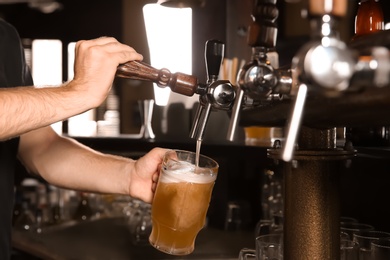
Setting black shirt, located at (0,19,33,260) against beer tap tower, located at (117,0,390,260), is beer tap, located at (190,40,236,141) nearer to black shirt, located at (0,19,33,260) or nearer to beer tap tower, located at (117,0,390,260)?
beer tap tower, located at (117,0,390,260)

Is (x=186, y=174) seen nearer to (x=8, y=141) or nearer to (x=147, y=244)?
(x=8, y=141)

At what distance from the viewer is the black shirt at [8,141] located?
1969mm

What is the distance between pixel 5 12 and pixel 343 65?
8734 millimetres

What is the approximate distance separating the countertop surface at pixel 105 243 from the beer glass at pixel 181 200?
31.5 inches

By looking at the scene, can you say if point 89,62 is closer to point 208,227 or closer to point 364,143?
point 364,143

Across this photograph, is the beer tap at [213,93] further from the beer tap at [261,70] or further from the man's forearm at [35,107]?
the man's forearm at [35,107]

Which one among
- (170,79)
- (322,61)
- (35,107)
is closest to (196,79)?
(170,79)

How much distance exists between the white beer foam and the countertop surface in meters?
0.87

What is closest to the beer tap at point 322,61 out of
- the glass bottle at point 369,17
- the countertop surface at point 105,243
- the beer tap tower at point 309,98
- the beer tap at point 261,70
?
the beer tap tower at point 309,98

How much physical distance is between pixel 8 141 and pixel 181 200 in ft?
3.12

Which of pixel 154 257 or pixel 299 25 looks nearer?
pixel 154 257

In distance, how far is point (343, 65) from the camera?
0.63 metres

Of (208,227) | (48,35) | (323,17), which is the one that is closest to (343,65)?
(323,17)

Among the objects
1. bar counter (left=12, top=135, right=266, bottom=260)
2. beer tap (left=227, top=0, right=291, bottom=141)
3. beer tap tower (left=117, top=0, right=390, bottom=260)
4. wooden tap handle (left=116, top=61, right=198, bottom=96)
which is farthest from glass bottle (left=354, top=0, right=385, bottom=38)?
bar counter (left=12, top=135, right=266, bottom=260)
